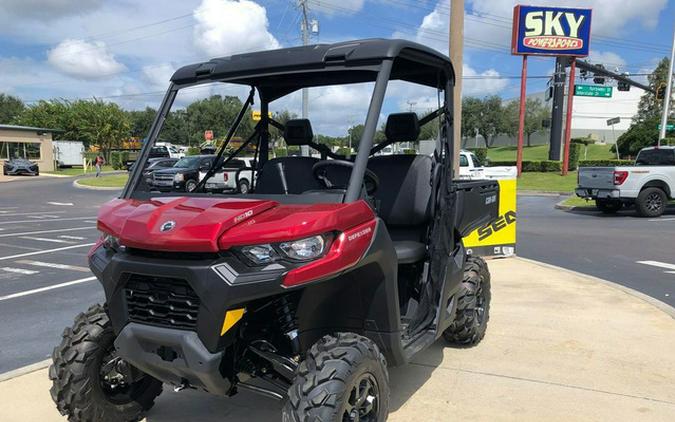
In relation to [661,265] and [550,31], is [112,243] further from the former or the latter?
[550,31]

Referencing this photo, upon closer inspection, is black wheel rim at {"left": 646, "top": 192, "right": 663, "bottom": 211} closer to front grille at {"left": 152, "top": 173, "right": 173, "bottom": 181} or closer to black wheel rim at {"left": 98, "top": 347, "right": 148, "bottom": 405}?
front grille at {"left": 152, "top": 173, "right": 173, "bottom": 181}

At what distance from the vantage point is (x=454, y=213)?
13.7 ft

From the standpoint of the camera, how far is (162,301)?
2.53 m

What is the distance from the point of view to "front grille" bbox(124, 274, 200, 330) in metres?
2.46

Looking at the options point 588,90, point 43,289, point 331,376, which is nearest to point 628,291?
point 331,376

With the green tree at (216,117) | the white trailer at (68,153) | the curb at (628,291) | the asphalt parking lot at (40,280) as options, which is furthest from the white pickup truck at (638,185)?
the white trailer at (68,153)

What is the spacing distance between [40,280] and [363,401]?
6513 millimetres

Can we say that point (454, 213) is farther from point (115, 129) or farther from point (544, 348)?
point (115, 129)

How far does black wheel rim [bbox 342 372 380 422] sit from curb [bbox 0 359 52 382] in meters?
2.93

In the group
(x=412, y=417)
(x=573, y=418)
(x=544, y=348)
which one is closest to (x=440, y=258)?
(x=412, y=417)

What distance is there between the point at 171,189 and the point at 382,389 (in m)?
1.74

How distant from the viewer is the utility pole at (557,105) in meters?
35.4

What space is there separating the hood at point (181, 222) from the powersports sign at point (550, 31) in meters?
32.8

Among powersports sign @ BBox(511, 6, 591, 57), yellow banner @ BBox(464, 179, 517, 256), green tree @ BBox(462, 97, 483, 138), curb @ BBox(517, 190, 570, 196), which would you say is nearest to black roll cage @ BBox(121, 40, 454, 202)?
yellow banner @ BBox(464, 179, 517, 256)
